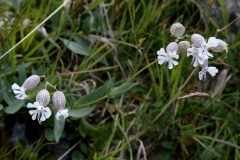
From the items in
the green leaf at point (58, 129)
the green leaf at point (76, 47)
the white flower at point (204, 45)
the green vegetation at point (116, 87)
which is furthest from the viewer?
the green leaf at point (76, 47)

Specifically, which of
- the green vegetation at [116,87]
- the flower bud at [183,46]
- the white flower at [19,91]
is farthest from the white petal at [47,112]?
the flower bud at [183,46]

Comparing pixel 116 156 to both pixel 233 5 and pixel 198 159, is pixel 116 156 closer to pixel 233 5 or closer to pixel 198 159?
pixel 198 159

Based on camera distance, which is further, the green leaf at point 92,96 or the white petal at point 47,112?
the green leaf at point 92,96

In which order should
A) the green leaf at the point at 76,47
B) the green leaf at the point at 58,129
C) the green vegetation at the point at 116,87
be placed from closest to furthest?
the green leaf at the point at 58,129
the green vegetation at the point at 116,87
the green leaf at the point at 76,47

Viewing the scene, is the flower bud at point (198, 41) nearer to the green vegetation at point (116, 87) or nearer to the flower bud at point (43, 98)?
the green vegetation at point (116, 87)

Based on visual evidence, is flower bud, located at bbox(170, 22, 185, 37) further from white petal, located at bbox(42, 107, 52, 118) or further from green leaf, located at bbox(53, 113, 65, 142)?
green leaf, located at bbox(53, 113, 65, 142)

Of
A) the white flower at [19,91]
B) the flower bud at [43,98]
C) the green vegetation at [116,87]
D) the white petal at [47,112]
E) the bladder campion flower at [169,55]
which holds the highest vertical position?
the bladder campion flower at [169,55]

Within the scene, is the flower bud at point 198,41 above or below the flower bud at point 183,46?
above

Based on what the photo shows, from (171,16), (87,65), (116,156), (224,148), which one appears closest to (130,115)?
(116,156)
